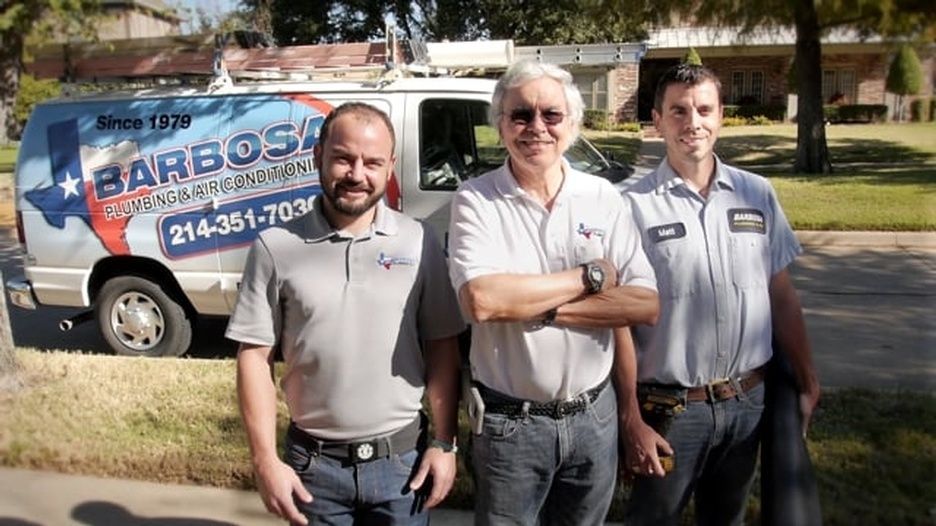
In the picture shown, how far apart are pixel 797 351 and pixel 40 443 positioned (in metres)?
3.89

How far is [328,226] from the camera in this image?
232 cm

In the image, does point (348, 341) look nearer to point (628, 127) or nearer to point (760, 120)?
point (628, 127)

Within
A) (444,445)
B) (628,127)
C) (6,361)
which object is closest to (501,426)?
(444,445)

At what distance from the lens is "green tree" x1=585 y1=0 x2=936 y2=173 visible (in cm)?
1508

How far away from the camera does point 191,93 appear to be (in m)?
6.38

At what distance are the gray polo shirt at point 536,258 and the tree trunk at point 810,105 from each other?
16.5 metres

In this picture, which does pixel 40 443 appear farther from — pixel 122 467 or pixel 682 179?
pixel 682 179

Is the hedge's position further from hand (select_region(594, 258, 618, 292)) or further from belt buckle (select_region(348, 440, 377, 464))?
belt buckle (select_region(348, 440, 377, 464))

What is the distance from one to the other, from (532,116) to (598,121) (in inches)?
1184

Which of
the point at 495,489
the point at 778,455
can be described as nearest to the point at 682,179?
the point at 778,455

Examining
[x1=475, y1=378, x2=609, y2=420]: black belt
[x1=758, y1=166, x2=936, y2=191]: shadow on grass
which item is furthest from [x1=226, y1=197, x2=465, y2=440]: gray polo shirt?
[x1=758, y1=166, x2=936, y2=191]: shadow on grass

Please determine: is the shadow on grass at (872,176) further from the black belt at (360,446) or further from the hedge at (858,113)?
the hedge at (858,113)

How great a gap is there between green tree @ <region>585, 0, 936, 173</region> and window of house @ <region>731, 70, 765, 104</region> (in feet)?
69.2

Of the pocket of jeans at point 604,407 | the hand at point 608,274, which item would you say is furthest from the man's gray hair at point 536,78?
the pocket of jeans at point 604,407
